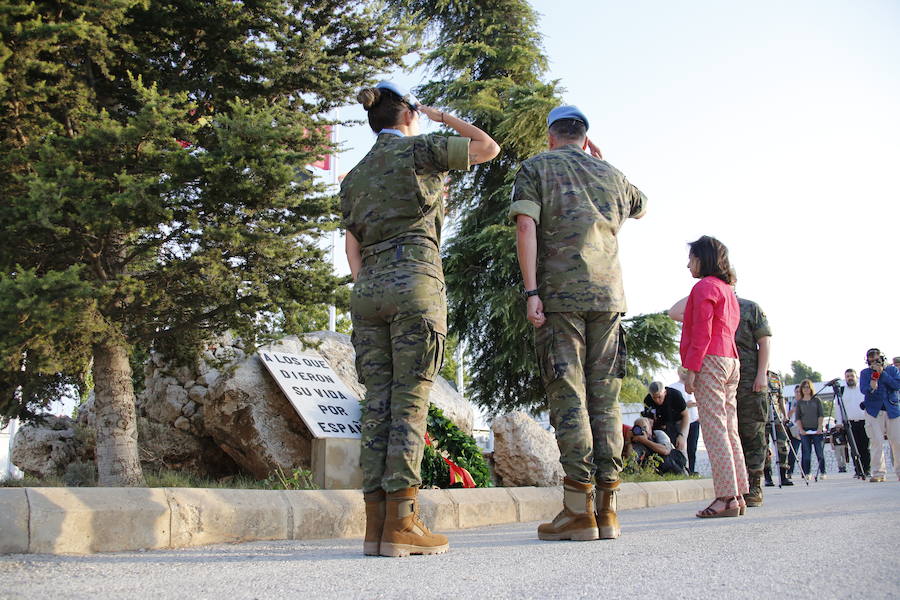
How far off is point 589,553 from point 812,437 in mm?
12463

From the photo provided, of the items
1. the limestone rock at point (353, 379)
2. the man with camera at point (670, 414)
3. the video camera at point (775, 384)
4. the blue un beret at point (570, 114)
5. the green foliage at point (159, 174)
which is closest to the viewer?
the blue un beret at point (570, 114)

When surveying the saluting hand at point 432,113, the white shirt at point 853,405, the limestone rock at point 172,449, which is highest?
the saluting hand at point 432,113

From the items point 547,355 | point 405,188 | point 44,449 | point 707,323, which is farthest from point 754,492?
point 44,449

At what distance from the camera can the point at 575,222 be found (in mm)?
4125

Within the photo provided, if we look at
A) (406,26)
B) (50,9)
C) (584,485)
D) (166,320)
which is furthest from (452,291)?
(584,485)

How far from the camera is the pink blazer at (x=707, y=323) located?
529 centimetres

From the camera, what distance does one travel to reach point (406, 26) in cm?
703

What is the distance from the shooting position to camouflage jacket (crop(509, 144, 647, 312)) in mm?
4016

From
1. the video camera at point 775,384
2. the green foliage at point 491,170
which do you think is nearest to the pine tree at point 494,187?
the green foliage at point 491,170

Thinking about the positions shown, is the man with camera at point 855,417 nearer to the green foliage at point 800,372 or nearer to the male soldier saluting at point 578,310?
the male soldier saluting at point 578,310

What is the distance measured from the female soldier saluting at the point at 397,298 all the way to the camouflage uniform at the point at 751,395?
13.3ft

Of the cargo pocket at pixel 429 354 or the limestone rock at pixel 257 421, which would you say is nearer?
the cargo pocket at pixel 429 354

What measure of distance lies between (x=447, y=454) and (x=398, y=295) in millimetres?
3451

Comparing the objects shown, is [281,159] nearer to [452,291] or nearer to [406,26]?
[406,26]
